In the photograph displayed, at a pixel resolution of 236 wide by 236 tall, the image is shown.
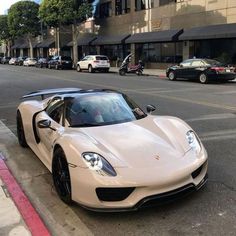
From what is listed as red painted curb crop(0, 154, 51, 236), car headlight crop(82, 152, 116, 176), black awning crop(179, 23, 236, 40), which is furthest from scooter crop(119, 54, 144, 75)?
car headlight crop(82, 152, 116, 176)

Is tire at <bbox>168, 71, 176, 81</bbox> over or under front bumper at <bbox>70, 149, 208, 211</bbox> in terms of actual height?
under

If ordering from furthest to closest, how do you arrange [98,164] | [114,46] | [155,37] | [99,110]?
1. [114,46]
2. [155,37]
3. [99,110]
4. [98,164]

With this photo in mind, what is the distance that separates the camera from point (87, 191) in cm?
452

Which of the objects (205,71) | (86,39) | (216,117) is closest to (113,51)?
(86,39)

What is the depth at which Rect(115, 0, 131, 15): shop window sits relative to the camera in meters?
45.6

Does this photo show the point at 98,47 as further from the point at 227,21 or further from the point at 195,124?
the point at 195,124

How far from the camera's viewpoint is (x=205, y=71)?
76.2 ft

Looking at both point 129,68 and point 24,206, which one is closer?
point 24,206

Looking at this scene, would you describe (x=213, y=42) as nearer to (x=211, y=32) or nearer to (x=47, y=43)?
(x=211, y=32)

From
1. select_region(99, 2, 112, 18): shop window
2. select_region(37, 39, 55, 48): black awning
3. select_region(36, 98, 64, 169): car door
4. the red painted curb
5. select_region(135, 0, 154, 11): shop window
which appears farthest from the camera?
select_region(37, 39, 55, 48): black awning

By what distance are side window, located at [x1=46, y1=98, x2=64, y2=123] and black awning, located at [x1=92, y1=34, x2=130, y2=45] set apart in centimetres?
3785

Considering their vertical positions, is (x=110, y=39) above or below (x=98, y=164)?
above

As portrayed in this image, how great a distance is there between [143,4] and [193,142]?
39089mm

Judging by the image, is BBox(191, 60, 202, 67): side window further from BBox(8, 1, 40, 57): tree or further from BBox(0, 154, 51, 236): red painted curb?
BBox(8, 1, 40, 57): tree
